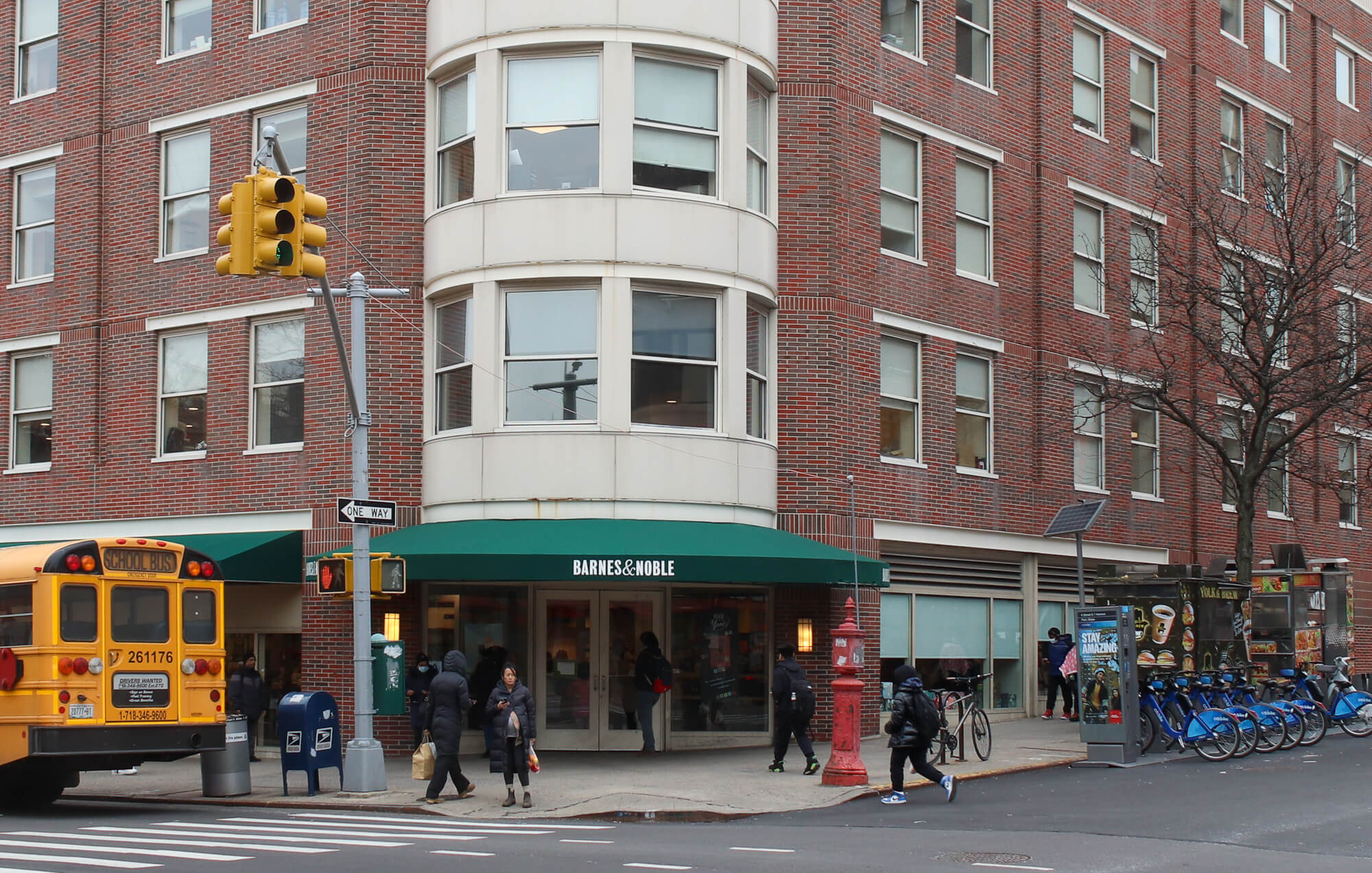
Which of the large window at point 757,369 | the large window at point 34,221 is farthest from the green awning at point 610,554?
the large window at point 34,221

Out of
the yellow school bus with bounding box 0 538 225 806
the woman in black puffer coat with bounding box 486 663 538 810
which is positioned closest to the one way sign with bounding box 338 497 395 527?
the yellow school bus with bounding box 0 538 225 806

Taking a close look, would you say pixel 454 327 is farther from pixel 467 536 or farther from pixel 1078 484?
pixel 1078 484

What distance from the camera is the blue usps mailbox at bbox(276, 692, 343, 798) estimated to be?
18.4 metres

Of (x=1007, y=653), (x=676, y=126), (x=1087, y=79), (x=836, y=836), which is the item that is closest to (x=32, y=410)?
(x=676, y=126)

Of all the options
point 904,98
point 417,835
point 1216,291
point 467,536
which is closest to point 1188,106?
point 1216,291

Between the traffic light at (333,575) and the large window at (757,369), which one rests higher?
the large window at (757,369)

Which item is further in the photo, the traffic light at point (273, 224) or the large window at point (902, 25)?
the large window at point (902, 25)

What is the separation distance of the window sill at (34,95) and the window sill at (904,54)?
46.6 ft

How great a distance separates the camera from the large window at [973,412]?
26.8m

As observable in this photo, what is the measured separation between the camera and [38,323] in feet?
90.8

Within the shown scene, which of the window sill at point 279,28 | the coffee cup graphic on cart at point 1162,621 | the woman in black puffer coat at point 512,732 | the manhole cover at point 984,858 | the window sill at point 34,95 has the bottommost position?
the manhole cover at point 984,858

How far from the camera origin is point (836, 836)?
14.5 meters

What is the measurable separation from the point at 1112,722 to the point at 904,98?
34.4 feet

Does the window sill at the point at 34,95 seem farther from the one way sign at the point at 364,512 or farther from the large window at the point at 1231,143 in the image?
the large window at the point at 1231,143
